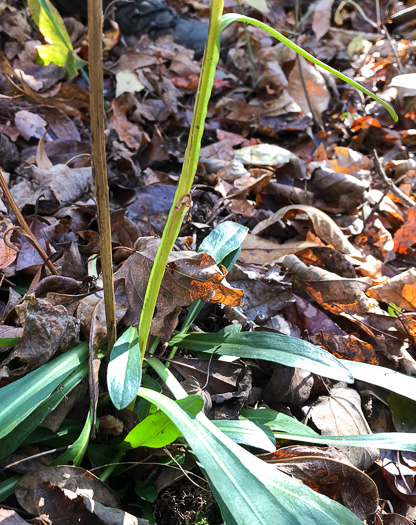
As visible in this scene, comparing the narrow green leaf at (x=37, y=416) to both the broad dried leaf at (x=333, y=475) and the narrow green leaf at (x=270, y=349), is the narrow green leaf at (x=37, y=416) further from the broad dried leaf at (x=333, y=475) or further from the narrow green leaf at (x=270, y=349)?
the broad dried leaf at (x=333, y=475)

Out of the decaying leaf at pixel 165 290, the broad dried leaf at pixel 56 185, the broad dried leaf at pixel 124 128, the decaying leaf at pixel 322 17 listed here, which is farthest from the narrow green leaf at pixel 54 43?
the decaying leaf at pixel 322 17

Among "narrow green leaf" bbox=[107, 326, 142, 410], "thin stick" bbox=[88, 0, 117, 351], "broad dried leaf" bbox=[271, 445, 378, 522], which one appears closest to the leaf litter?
"broad dried leaf" bbox=[271, 445, 378, 522]

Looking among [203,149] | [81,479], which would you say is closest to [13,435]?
[81,479]

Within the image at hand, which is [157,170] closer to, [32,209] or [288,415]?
[32,209]

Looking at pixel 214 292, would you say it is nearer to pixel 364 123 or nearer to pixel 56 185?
pixel 56 185

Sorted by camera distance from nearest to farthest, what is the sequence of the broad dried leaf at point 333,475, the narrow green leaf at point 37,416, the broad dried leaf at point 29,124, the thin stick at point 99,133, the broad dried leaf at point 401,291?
the thin stick at point 99,133 < the narrow green leaf at point 37,416 < the broad dried leaf at point 333,475 < the broad dried leaf at point 401,291 < the broad dried leaf at point 29,124

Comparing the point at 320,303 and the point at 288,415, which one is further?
the point at 320,303

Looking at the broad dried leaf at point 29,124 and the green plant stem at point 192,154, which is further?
the broad dried leaf at point 29,124
